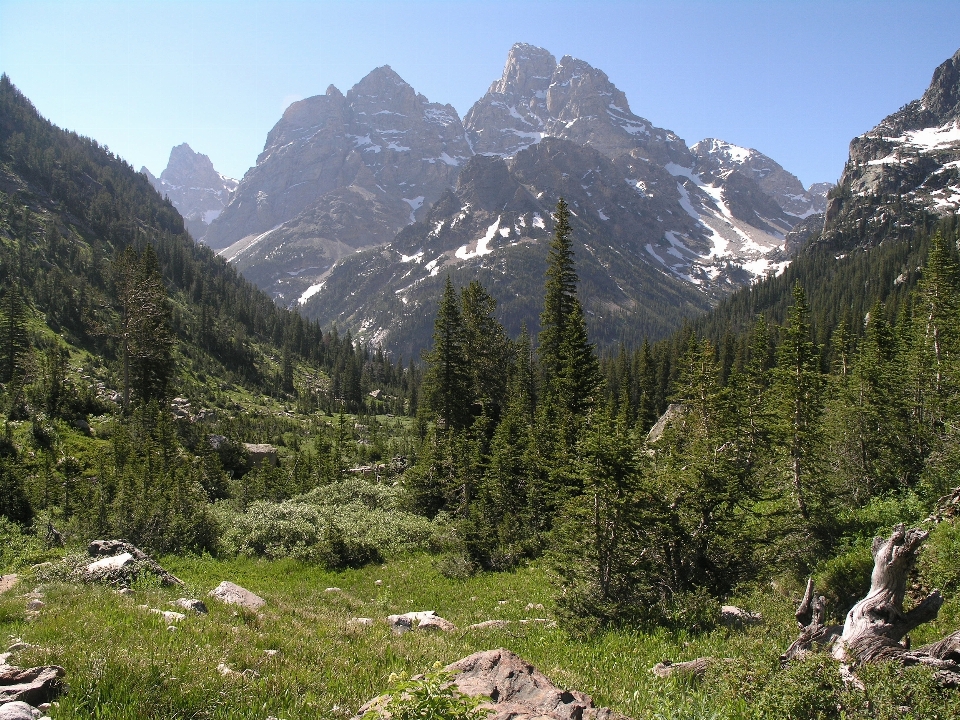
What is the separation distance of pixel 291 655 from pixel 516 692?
3666 millimetres

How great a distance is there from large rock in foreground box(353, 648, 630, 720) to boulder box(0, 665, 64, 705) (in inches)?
132

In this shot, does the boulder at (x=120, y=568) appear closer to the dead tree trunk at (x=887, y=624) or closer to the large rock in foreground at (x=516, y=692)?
the large rock in foreground at (x=516, y=692)

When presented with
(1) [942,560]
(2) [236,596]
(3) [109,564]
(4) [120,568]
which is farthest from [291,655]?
(1) [942,560]

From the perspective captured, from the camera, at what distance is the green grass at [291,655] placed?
5.79 metres

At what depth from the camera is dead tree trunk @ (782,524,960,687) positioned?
6.58 metres

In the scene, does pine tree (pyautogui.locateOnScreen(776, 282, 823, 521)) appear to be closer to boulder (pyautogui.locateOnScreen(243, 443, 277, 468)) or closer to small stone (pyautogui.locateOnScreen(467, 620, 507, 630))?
small stone (pyautogui.locateOnScreen(467, 620, 507, 630))

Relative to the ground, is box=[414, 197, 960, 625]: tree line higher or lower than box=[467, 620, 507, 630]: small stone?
higher

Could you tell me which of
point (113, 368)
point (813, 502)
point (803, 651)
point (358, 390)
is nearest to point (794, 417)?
point (813, 502)

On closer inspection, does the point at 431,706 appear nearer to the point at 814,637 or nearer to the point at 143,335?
the point at 814,637

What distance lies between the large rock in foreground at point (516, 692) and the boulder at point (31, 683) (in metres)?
3.36

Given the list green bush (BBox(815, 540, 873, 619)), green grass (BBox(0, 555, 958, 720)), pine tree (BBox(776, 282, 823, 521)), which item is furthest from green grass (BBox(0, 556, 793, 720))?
pine tree (BBox(776, 282, 823, 521))

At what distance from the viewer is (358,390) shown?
125 meters

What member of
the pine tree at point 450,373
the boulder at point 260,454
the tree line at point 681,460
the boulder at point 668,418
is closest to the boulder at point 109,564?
the tree line at point 681,460

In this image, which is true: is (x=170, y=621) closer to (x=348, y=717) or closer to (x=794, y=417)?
(x=348, y=717)
